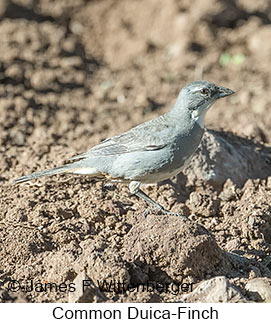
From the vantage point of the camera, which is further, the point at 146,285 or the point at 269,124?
the point at 269,124

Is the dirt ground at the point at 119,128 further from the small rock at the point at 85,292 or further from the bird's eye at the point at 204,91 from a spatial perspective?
the bird's eye at the point at 204,91

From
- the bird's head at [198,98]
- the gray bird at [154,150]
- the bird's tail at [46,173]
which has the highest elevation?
the bird's head at [198,98]

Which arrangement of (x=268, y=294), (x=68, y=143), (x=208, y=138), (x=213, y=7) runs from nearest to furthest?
(x=268, y=294), (x=208, y=138), (x=68, y=143), (x=213, y=7)

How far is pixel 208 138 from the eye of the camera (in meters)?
6.92

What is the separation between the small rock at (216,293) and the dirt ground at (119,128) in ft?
0.63

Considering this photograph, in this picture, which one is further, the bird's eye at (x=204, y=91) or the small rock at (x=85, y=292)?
the bird's eye at (x=204, y=91)

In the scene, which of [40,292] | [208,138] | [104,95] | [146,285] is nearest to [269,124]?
[208,138]

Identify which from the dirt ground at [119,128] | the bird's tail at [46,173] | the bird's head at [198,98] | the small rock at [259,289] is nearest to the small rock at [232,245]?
Answer: the dirt ground at [119,128]

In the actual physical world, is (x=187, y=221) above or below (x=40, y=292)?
above

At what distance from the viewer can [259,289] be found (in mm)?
4566

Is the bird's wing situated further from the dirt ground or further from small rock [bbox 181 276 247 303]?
small rock [bbox 181 276 247 303]

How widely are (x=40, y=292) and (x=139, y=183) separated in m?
1.70

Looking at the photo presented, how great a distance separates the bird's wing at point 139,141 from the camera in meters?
5.69

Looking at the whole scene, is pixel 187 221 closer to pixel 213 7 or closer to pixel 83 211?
pixel 83 211
